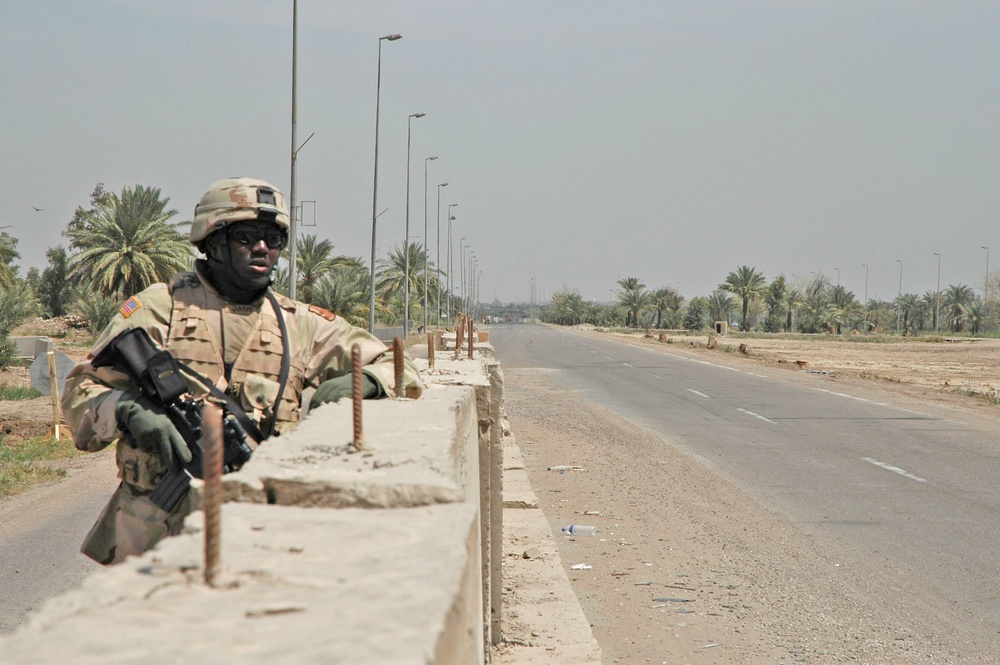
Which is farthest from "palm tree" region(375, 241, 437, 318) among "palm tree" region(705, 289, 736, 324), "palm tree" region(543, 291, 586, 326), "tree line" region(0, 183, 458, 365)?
"palm tree" region(543, 291, 586, 326)

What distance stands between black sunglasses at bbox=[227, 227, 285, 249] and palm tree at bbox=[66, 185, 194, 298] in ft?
87.9

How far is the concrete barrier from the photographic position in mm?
1194

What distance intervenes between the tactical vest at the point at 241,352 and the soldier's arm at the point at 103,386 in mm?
54

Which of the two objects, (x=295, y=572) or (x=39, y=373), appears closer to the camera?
(x=295, y=572)

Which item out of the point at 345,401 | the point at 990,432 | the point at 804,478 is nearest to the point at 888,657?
the point at 345,401

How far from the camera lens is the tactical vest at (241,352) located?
10.3 ft

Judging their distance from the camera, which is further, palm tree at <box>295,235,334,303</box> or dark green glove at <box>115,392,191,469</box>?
palm tree at <box>295,235,334,303</box>

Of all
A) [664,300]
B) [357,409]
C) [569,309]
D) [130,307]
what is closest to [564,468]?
[130,307]

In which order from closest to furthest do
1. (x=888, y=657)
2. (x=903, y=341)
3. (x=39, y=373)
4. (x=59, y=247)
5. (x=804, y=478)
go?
1. (x=888, y=657)
2. (x=804, y=478)
3. (x=39, y=373)
4. (x=59, y=247)
5. (x=903, y=341)

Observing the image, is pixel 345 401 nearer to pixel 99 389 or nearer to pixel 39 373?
pixel 99 389

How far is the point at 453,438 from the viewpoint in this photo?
246 centimetres

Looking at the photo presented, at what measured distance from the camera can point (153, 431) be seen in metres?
2.80

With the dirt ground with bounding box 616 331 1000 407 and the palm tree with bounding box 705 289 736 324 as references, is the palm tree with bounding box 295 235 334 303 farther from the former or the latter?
the palm tree with bounding box 705 289 736 324

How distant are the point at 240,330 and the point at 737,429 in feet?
40.0
